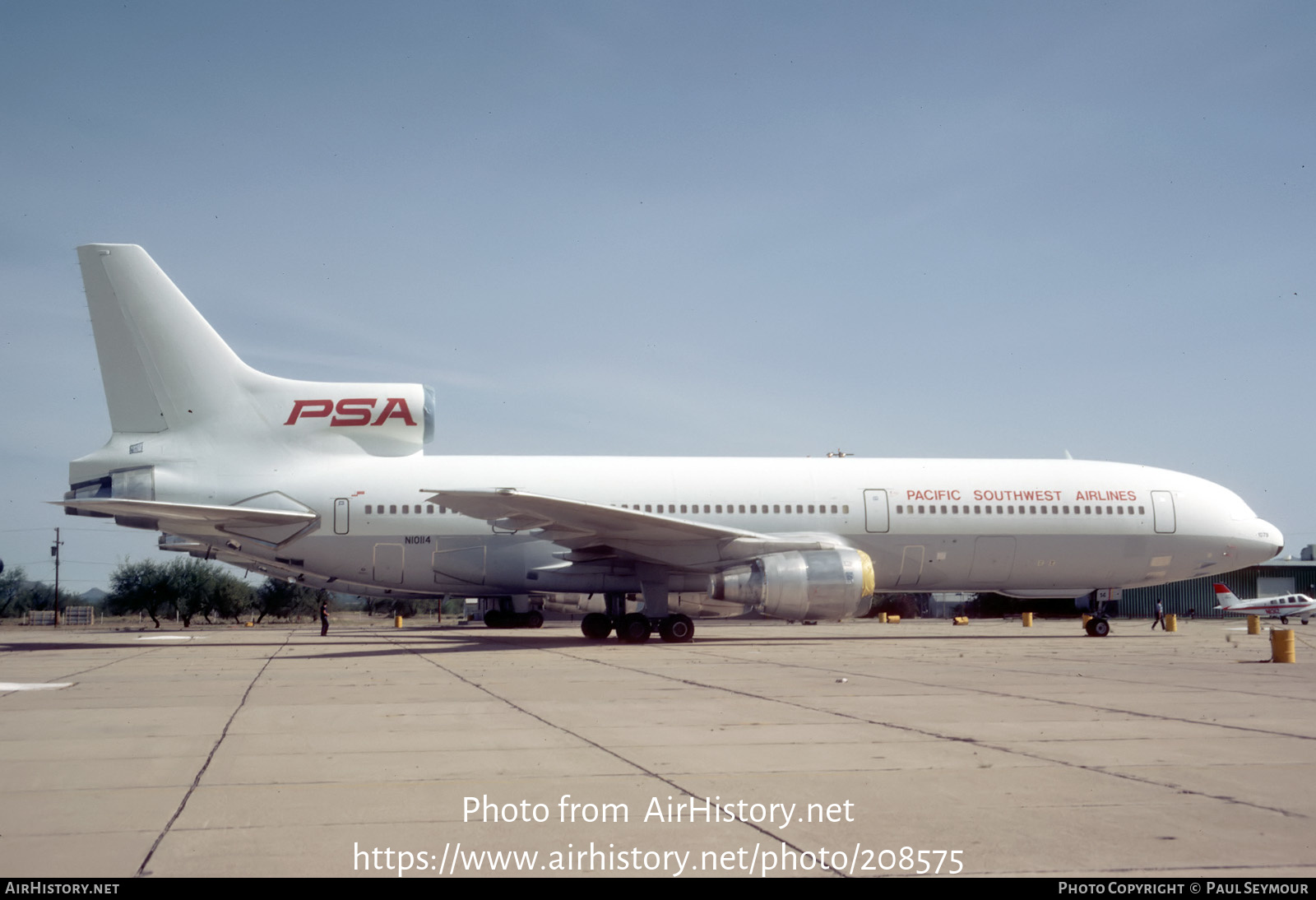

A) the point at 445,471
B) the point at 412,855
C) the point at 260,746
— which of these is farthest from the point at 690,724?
the point at 445,471

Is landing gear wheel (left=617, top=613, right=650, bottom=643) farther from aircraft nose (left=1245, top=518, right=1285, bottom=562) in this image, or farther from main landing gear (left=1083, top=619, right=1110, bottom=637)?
aircraft nose (left=1245, top=518, right=1285, bottom=562)

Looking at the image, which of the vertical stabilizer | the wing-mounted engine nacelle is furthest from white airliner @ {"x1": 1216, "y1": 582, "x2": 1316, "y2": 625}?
the vertical stabilizer

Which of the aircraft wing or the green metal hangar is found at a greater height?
the aircraft wing

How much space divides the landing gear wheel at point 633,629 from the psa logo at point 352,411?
645 centimetres

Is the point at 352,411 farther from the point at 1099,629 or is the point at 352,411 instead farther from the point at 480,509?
the point at 1099,629

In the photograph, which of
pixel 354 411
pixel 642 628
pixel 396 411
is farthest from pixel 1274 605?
pixel 354 411

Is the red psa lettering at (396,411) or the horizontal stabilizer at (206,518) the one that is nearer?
the horizontal stabilizer at (206,518)

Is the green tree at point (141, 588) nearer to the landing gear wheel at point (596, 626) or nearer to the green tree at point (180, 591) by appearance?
the green tree at point (180, 591)

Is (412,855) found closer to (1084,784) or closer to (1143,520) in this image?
(1084,784)

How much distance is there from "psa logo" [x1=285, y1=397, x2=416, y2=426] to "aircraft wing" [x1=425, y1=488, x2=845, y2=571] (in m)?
2.90

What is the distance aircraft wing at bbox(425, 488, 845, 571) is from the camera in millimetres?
18156

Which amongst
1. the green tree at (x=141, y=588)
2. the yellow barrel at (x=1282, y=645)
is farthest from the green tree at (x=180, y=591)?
the yellow barrel at (x=1282, y=645)

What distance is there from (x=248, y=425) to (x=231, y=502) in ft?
5.52

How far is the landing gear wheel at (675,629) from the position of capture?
20219 mm
